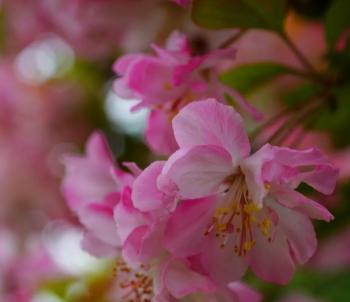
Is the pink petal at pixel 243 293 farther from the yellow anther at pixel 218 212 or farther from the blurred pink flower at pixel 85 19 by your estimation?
the blurred pink flower at pixel 85 19

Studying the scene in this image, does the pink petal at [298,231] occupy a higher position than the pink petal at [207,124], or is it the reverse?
the pink petal at [207,124]

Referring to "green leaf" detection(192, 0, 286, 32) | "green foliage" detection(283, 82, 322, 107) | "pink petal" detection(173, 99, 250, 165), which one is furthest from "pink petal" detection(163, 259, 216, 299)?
"green foliage" detection(283, 82, 322, 107)

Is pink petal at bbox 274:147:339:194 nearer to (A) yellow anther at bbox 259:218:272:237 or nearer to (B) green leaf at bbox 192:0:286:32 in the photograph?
(A) yellow anther at bbox 259:218:272:237

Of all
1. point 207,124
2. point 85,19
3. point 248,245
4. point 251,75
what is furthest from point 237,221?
point 85,19

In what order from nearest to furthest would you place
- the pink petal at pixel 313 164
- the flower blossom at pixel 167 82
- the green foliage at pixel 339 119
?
the pink petal at pixel 313 164
the flower blossom at pixel 167 82
the green foliage at pixel 339 119

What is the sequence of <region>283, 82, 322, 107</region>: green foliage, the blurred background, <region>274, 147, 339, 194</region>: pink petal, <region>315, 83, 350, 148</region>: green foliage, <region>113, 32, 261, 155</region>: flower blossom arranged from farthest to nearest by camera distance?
1. the blurred background
2. <region>283, 82, 322, 107</region>: green foliage
3. <region>315, 83, 350, 148</region>: green foliage
4. <region>113, 32, 261, 155</region>: flower blossom
5. <region>274, 147, 339, 194</region>: pink petal

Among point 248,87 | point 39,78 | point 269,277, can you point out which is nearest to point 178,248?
point 269,277

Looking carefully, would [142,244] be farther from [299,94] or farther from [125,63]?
[299,94]

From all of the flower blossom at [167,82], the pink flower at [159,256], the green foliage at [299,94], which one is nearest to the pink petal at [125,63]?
the flower blossom at [167,82]

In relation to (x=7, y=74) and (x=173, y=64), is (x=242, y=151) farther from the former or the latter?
(x=7, y=74)
